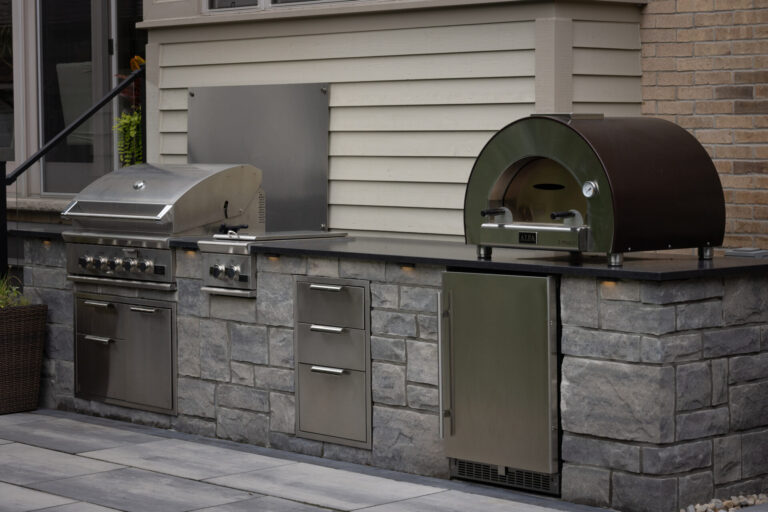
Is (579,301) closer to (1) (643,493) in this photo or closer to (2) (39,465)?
(1) (643,493)

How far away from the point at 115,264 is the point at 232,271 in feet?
3.16

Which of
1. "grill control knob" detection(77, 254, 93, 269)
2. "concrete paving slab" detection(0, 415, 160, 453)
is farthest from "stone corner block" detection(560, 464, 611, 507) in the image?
"grill control knob" detection(77, 254, 93, 269)

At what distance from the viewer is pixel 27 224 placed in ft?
30.1

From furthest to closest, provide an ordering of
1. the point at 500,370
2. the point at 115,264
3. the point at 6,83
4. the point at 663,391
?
the point at 6,83 → the point at 115,264 → the point at 500,370 → the point at 663,391

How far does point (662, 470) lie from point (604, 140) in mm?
1421

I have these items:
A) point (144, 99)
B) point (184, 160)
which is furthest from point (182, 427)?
point (144, 99)

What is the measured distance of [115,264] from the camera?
7.75 meters

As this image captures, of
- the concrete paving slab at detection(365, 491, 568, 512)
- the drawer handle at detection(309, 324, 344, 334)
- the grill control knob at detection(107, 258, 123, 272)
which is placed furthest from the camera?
the grill control knob at detection(107, 258, 123, 272)

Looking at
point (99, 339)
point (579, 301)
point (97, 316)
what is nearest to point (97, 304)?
point (97, 316)

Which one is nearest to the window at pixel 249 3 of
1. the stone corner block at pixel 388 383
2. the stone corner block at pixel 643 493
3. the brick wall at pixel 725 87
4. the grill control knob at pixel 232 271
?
the grill control knob at pixel 232 271

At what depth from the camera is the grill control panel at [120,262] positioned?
24.7ft

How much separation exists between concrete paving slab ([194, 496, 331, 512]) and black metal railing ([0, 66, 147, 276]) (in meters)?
3.47

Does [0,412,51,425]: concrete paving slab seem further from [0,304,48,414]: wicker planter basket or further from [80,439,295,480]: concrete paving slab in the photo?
[80,439,295,480]: concrete paving slab

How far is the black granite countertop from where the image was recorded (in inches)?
215
